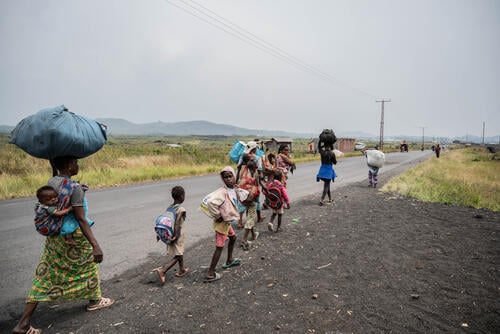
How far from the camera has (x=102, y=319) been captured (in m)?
3.26

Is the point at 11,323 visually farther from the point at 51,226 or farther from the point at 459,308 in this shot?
the point at 459,308

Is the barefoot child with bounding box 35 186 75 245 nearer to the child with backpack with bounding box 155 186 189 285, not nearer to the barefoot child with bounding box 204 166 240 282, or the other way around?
the child with backpack with bounding box 155 186 189 285

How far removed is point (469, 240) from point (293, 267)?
361 cm

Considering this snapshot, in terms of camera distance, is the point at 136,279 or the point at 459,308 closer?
the point at 459,308

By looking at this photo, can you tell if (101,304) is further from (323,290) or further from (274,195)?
(274,195)

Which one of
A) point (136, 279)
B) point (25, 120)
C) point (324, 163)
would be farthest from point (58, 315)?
point (324, 163)

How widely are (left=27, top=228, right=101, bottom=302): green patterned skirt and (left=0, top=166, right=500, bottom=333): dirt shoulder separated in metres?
0.35

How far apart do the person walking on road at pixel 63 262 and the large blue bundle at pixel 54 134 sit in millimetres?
199

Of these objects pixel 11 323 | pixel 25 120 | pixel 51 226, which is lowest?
pixel 11 323

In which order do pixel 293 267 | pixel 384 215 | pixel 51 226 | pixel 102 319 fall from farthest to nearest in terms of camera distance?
1. pixel 384 215
2. pixel 293 267
3. pixel 102 319
4. pixel 51 226

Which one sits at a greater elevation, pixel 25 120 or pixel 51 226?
pixel 25 120

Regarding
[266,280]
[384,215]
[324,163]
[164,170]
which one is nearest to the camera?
[266,280]

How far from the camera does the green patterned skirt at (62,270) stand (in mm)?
3109

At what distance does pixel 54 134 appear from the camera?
2.90m
